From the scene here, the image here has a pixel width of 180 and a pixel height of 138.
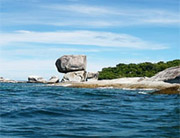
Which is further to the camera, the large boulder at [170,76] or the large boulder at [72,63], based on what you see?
the large boulder at [72,63]

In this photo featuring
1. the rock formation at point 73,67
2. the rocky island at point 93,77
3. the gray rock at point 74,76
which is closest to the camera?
the rocky island at point 93,77

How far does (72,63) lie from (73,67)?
43.8 inches

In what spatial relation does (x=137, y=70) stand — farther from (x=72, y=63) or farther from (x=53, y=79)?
(x=72, y=63)

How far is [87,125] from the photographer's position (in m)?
11.8

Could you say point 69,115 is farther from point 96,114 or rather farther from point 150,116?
point 150,116

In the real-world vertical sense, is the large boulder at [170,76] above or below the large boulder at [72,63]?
below

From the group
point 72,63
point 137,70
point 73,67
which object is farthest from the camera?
point 137,70

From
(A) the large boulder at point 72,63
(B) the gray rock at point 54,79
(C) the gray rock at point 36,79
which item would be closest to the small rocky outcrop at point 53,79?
(B) the gray rock at point 54,79

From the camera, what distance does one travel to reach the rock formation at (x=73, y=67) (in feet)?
262

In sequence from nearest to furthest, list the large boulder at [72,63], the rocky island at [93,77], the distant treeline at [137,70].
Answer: the rocky island at [93,77]
the large boulder at [72,63]
the distant treeline at [137,70]

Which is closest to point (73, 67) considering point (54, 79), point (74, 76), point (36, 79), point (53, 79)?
point (74, 76)

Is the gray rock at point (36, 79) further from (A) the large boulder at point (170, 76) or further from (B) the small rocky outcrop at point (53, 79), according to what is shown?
(A) the large boulder at point (170, 76)

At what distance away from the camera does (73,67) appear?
81.6m

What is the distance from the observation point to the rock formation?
7988 centimetres
